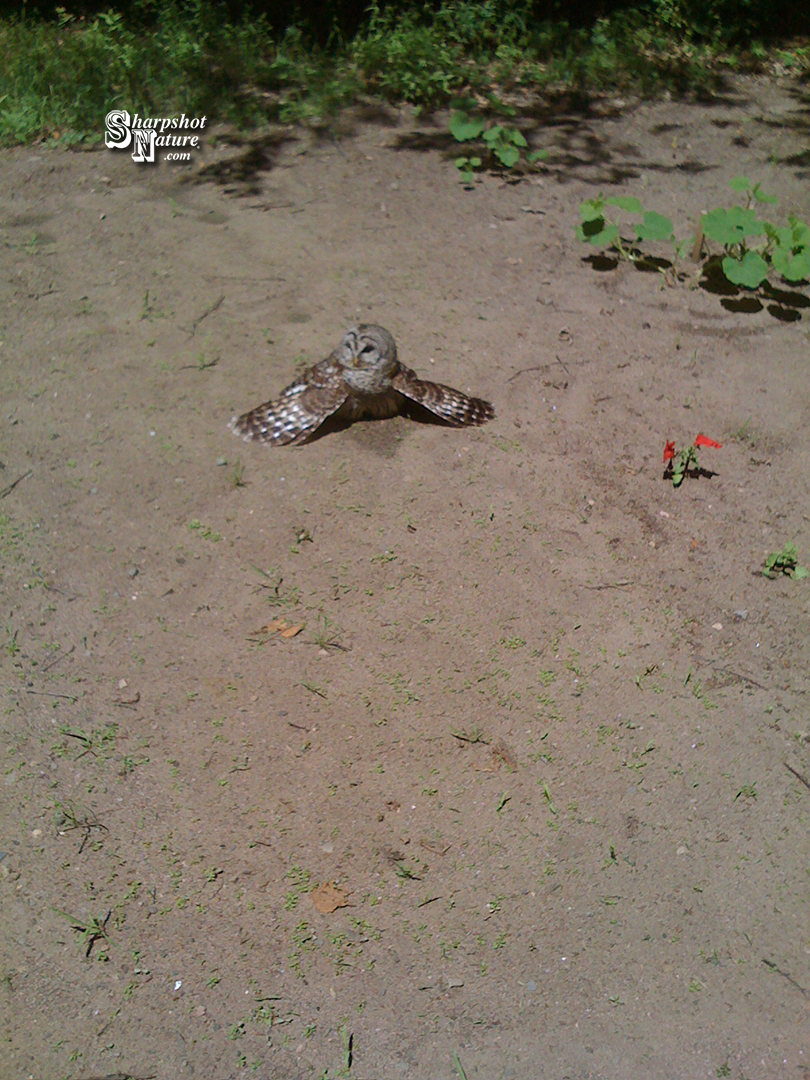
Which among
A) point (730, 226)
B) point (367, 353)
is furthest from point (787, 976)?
point (730, 226)

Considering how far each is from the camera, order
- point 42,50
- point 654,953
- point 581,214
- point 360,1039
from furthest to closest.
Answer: point 42,50 < point 581,214 < point 654,953 < point 360,1039

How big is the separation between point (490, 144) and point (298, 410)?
3562 millimetres

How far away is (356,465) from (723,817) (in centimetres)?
239

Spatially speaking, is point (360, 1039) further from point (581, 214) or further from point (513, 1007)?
point (581, 214)

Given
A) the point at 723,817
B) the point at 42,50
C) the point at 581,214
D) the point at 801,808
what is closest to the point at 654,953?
the point at 723,817

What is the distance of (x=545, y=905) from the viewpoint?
3174mm

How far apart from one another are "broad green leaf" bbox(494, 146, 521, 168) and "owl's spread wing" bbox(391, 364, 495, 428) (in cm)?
291

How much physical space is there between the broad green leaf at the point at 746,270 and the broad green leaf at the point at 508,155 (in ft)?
6.79

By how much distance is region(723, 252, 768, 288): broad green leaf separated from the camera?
5758mm

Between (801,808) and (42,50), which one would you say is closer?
(801,808)

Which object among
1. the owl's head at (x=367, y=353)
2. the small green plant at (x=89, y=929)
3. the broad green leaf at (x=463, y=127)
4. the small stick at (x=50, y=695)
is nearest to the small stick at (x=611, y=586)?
the owl's head at (x=367, y=353)

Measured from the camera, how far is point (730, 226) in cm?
583

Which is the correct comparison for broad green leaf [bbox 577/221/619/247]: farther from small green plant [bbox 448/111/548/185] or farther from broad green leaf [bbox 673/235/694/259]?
small green plant [bbox 448/111/548/185]

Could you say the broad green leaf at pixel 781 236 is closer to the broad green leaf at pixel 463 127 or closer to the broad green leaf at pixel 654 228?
the broad green leaf at pixel 654 228
